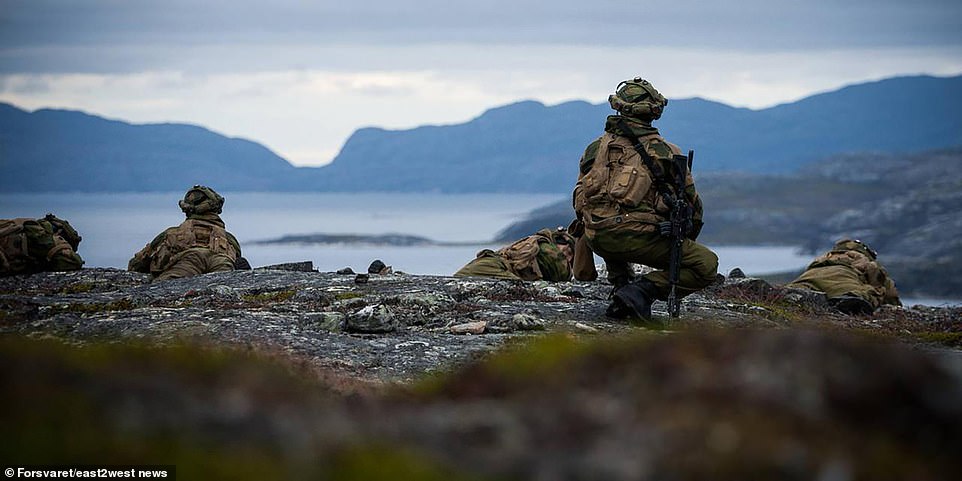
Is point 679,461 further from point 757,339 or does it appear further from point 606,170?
point 606,170

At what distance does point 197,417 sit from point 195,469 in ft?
1.34

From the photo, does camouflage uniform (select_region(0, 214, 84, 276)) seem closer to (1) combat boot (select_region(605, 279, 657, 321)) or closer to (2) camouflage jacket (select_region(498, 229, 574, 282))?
(2) camouflage jacket (select_region(498, 229, 574, 282))

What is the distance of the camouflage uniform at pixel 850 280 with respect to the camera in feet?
74.3

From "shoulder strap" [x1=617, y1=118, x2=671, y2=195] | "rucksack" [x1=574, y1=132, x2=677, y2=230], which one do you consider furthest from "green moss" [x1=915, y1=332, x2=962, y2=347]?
"shoulder strap" [x1=617, y1=118, x2=671, y2=195]

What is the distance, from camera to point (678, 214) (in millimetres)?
15859

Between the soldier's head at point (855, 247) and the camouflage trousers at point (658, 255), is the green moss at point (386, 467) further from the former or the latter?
the soldier's head at point (855, 247)

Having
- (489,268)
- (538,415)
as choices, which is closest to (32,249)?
(489,268)

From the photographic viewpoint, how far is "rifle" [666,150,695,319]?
1582 cm

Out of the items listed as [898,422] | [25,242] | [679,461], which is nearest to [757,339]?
[898,422]

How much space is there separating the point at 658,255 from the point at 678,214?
628mm

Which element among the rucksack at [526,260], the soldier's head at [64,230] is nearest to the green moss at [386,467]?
the rucksack at [526,260]

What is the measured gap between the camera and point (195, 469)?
504 centimetres

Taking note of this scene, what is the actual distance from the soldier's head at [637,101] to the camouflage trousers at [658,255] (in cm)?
163

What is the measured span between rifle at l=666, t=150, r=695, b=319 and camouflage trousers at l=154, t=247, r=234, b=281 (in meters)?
11.6
